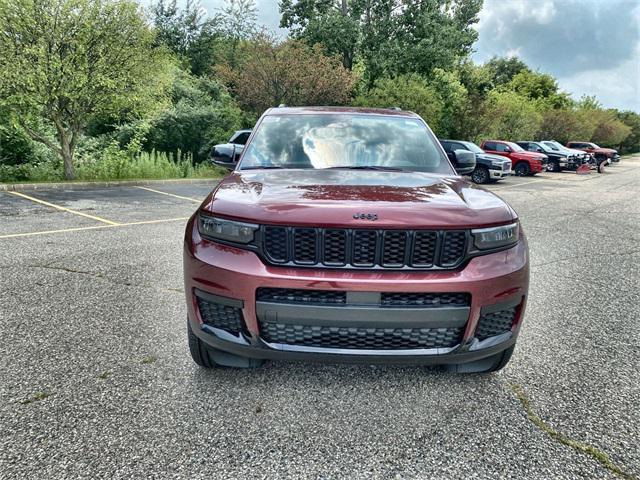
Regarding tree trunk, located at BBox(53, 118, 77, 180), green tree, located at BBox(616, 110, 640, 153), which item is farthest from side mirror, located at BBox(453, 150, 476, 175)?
green tree, located at BBox(616, 110, 640, 153)

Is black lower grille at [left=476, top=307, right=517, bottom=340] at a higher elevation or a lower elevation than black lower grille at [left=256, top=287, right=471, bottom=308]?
lower

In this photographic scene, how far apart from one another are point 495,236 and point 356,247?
0.73 meters

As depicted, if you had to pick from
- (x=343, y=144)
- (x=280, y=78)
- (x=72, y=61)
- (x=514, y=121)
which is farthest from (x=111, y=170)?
(x=514, y=121)

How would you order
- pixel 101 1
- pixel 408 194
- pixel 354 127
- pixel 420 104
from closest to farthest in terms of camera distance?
pixel 408 194
pixel 354 127
pixel 101 1
pixel 420 104

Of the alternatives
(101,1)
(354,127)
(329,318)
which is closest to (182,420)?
(329,318)

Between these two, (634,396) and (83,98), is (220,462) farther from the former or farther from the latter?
(83,98)

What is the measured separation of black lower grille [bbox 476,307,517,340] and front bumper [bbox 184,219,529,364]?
3 centimetres

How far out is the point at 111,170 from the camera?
1480cm

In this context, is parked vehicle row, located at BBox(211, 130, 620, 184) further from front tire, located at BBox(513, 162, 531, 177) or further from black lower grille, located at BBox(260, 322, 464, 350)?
black lower grille, located at BBox(260, 322, 464, 350)

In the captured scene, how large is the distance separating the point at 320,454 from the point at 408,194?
4.57 feet

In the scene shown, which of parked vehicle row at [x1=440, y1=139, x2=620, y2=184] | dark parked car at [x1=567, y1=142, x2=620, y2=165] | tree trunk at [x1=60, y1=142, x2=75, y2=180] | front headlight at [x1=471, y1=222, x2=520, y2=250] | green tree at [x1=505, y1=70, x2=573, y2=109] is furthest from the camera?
green tree at [x1=505, y1=70, x2=573, y2=109]

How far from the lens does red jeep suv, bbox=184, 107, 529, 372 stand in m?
2.19

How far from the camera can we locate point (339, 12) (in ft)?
104

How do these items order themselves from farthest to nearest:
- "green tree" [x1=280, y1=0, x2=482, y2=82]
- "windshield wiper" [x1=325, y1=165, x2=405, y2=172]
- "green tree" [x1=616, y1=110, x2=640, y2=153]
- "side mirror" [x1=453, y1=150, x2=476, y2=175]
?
"green tree" [x1=616, y1=110, x2=640, y2=153] < "green tree" [x1=280, y1=0, x2=482, y2=82] < "side mirror" [x1=453, y1=150, x2=476, y2=175] < "windshield wiper" [x1=325, y1=165, x2=405, y2=172]
